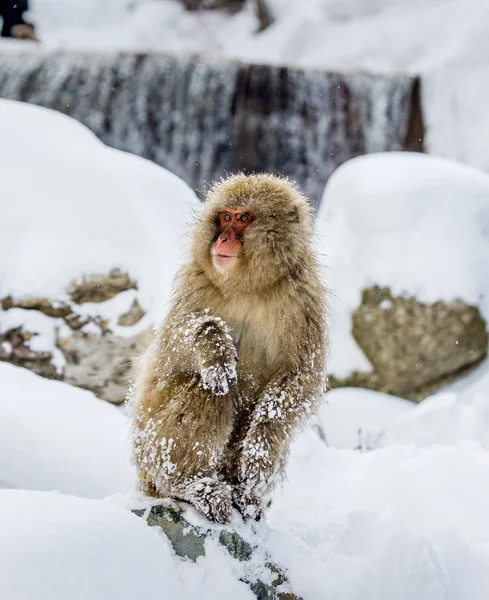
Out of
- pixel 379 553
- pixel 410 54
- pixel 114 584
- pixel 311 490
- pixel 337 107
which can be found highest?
pixel 410 54

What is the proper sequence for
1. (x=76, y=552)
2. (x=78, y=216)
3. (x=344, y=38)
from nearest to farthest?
(x=76, y=552)
(x=78, y=216)
(x=344, y=38)

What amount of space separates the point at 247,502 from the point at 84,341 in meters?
2.14

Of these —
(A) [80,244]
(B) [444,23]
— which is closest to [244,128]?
(B) [444,23]

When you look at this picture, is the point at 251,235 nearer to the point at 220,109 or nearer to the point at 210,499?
the point at 210,499

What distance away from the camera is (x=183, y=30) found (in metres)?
11.9

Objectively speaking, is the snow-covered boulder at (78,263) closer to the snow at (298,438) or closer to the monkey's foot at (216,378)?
the snow at (298,438)

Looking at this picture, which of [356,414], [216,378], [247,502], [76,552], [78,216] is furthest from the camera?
[356,414]

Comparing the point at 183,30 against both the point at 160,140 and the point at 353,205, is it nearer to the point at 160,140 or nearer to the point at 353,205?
the point at 160,140

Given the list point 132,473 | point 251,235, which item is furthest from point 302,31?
point 251,235

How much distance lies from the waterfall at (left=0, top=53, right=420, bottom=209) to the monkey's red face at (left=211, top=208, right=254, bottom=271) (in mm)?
6178

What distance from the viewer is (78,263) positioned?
392 cm

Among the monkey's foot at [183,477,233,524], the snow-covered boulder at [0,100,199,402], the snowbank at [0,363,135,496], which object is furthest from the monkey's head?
the snow-covered boulder at [0,100,199,402]

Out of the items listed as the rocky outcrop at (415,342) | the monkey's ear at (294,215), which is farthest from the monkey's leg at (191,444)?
the rocky outcrop at (415,342)

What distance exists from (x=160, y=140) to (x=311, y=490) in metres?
6.04
